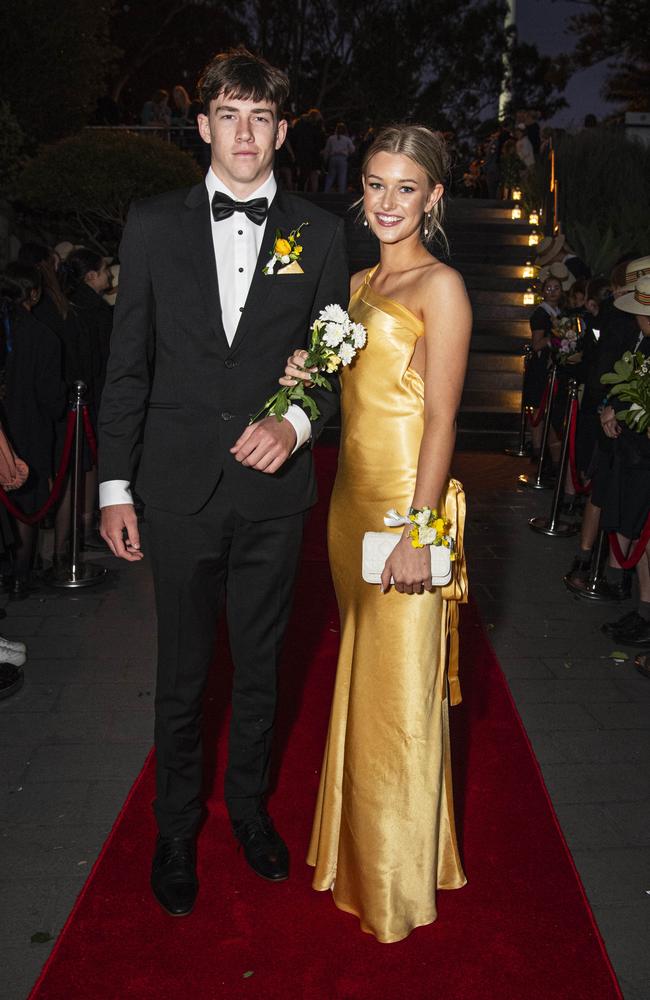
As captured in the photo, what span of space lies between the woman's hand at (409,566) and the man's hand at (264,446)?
43 centimetres

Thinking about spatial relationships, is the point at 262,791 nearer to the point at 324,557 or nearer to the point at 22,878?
the point at 22,878

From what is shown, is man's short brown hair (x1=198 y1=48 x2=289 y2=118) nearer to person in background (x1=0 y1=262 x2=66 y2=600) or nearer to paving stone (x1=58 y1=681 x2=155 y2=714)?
paving stone (x1=58 y1=681 x2=155 y2=714)

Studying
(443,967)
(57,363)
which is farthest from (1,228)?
(443,967)

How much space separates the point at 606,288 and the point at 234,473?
6.97m

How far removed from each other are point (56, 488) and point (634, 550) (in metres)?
3.69

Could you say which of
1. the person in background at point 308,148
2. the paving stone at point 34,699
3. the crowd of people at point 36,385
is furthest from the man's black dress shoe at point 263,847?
the person in background at point 308,148

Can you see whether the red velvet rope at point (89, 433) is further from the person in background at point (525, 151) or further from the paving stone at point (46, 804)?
the person in background at point (525, 151)

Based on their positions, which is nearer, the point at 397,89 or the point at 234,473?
the point at 234,473

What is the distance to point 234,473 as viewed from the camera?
2871 mm

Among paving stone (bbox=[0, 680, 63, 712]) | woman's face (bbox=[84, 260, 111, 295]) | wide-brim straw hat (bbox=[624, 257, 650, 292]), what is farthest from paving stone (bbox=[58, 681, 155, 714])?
wide-brim straw hat (bbox=[624, 257, 650, 292])

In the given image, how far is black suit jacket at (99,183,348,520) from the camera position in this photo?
2.79 m

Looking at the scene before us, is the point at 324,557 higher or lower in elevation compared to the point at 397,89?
lower

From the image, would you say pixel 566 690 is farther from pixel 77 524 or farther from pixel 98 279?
pixel 98 279

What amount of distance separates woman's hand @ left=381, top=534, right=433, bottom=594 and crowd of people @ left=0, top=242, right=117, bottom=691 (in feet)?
10.9
